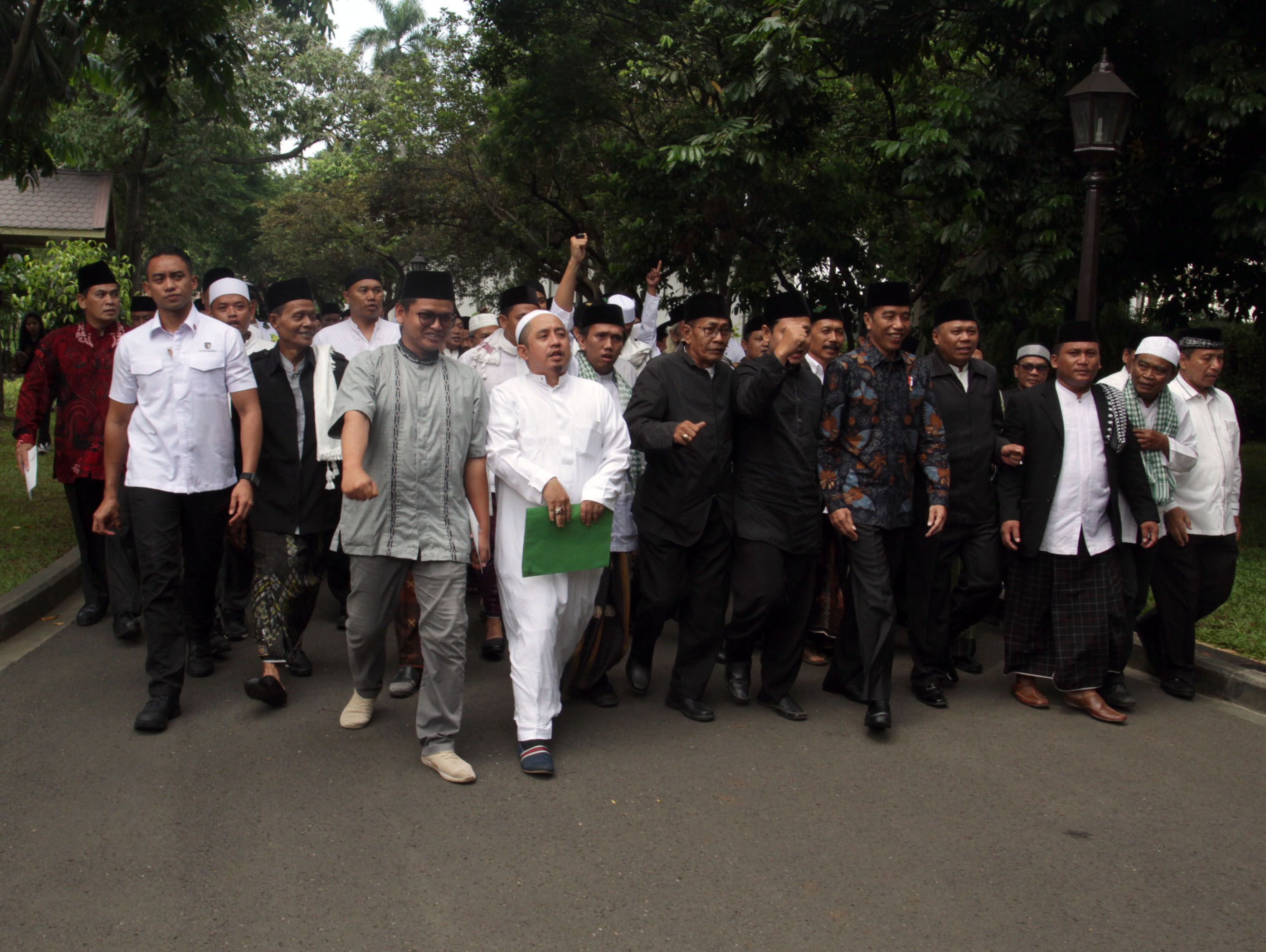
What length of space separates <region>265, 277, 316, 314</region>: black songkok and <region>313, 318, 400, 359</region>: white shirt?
57 cm

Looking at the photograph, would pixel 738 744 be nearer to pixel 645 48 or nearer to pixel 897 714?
pixel 897 714

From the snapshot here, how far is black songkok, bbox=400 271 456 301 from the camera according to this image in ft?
16.3

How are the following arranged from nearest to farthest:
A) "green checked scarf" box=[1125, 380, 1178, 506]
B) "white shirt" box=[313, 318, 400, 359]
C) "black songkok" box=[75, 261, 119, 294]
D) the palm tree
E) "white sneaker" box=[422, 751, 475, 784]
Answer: "white sneaker" box=[422, 751, 475, 784] < "green checked scarf" box=[1125, 380, 1178, 506] < "white shirt" box=[313, 318, 400, 359] < "black songkok" box=[75, 261, 119, 294] < the palm tree

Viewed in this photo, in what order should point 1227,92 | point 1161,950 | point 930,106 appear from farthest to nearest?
point 930,106 → point 1227,92 → point 1161,950

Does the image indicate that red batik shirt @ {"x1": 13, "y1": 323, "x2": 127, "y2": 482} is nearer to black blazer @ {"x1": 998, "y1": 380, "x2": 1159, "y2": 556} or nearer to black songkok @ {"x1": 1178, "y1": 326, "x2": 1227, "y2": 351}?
black blazer @ {"x1": 998, "y1": 380, "x2": 1159, "y2": 556}

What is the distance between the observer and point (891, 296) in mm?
5688

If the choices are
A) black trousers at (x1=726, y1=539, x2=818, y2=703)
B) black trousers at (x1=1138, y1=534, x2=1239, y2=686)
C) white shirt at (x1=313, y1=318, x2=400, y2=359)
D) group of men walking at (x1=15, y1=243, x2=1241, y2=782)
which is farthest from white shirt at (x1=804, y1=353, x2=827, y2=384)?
white shirt at (x1=313, y1=318, x2=400, y2=359)

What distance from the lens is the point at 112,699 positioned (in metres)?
5.71

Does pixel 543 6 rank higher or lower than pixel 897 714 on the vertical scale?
higher

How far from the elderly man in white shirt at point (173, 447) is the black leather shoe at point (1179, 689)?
16.3 ft

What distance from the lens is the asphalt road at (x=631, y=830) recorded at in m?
3.51

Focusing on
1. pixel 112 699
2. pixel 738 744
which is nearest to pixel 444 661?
pixel 738 744

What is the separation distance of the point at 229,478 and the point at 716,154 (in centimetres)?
821

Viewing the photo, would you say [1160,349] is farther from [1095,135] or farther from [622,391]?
[622,391]
